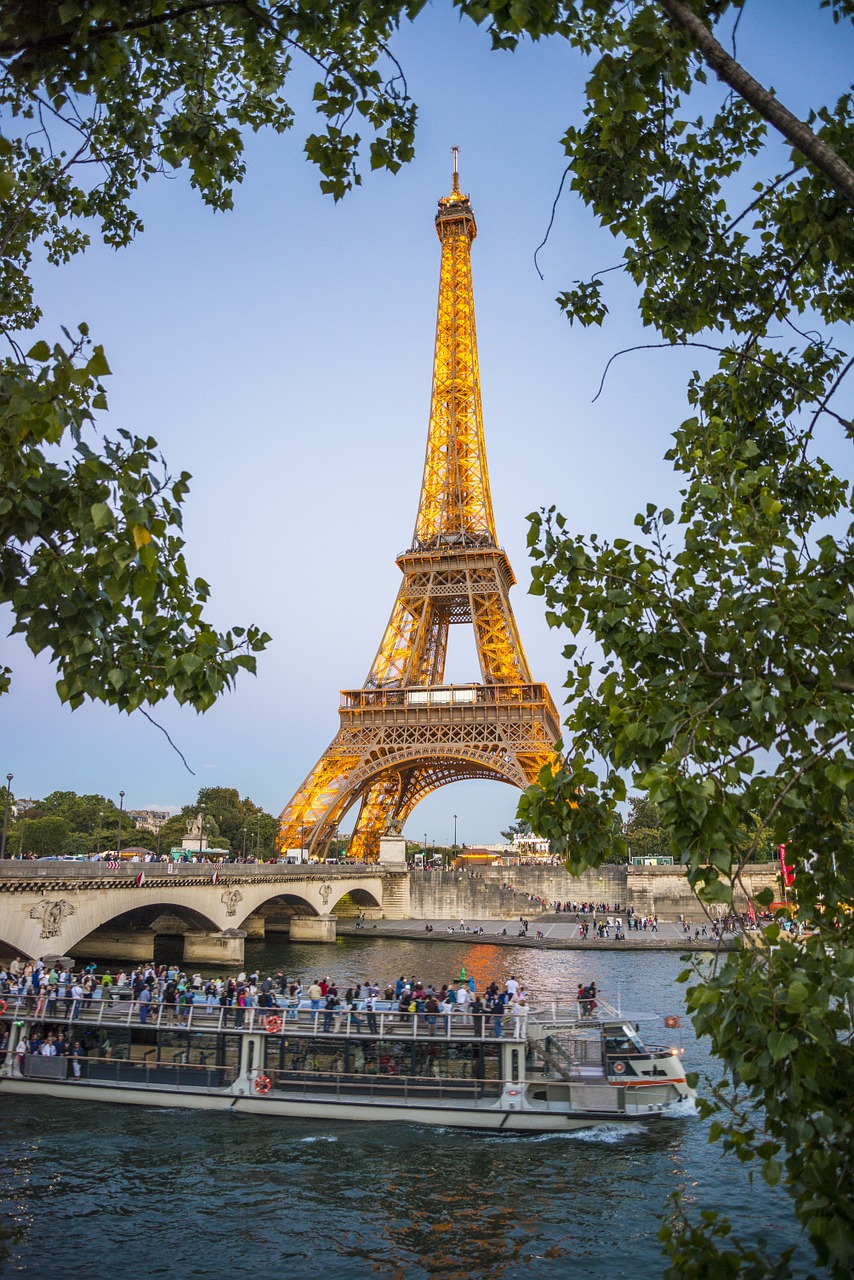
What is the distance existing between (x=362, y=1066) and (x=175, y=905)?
1975cm

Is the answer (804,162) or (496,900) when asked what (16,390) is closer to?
(804,162)

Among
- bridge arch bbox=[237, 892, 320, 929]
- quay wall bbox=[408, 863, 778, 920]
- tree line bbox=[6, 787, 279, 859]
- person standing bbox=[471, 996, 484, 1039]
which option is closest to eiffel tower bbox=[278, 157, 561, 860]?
bridge arch bbox=[237, 892, 320, 929]

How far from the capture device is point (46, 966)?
28.7 meters

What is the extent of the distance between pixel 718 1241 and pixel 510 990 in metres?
11.1

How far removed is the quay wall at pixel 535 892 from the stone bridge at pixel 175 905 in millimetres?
2067

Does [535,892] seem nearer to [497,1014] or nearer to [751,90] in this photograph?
[497,1014]

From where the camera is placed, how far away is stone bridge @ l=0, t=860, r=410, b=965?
2958 cm

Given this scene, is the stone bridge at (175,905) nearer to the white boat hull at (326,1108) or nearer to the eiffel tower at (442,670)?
the eiffel tower at (442,670)

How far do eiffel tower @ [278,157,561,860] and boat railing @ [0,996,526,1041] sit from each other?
33.4 meters

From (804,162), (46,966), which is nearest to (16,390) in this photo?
(804,162)

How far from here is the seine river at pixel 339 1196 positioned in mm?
13820

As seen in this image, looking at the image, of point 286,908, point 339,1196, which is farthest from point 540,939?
point 339,1196

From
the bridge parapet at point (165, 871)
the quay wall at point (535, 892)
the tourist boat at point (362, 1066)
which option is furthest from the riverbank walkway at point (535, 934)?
the tourist boat at point (362, 1066)

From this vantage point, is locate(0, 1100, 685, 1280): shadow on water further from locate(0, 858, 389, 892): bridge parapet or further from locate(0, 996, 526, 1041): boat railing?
locate(0, 858, 389, 892): bridge parapet
